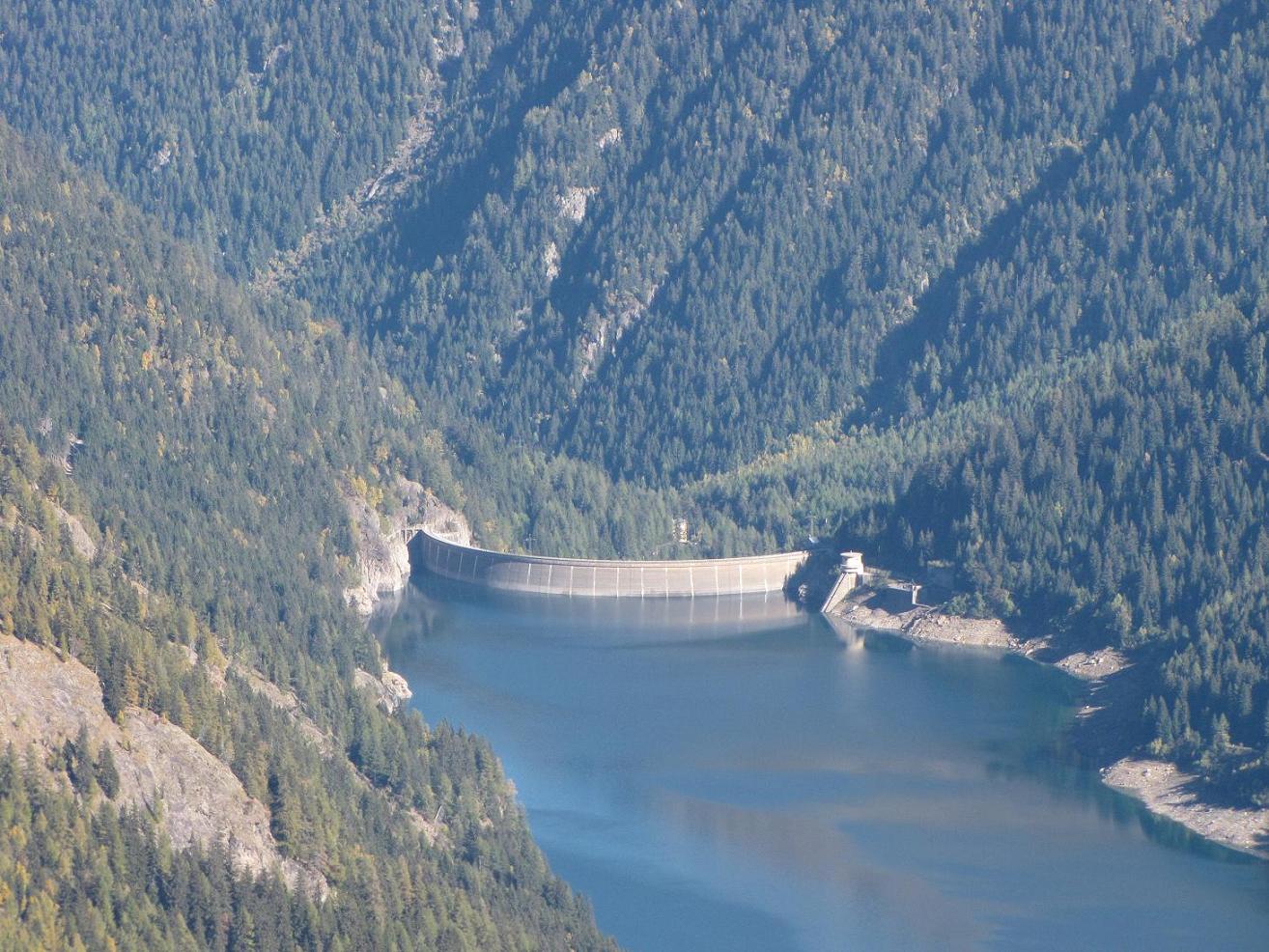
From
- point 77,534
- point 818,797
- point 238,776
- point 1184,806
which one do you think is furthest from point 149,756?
point 1184,806

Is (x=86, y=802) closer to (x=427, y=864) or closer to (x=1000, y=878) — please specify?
(x=427, y=864)

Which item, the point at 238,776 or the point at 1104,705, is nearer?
the point at 238,776

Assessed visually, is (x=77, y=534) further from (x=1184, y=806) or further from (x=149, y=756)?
(x=1184, y=806)

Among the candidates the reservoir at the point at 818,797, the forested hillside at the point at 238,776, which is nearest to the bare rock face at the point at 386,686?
the forested hillside at the point at 238,776

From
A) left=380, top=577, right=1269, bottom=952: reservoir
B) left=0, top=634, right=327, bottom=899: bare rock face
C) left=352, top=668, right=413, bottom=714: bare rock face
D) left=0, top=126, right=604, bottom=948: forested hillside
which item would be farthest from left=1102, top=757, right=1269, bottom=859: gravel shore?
left=0, top=634, right=327, bottom=899: bare rock face

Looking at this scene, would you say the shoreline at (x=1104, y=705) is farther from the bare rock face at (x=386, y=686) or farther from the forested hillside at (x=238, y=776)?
the bare rock face at (x=386, y=686)

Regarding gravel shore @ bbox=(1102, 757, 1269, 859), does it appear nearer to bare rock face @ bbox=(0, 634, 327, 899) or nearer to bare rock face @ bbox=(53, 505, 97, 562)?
bare rock face @ bbox=(0, 634, 327, 899)
